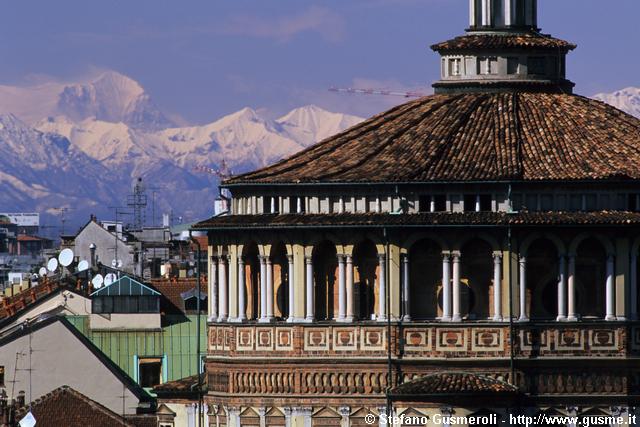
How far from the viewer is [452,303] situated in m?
114

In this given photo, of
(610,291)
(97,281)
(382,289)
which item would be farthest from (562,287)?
(97,281)

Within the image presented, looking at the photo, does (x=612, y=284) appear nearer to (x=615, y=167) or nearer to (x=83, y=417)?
(x=615, y=167)

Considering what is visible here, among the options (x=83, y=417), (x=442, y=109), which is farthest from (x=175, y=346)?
(x=442, y=109)

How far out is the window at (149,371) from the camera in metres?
151

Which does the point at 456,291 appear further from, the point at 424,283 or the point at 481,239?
the point at 481,239

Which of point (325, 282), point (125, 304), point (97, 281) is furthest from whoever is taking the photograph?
point (97, 281)

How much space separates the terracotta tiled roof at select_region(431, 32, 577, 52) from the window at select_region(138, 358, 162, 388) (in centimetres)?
3192

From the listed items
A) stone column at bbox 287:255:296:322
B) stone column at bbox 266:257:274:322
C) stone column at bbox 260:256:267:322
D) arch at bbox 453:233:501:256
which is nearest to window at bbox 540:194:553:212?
arch at bbox 453:233:501:256

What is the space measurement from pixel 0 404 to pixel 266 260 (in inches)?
774

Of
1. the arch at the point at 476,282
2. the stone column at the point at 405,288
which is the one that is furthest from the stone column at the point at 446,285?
the stone column at the point at 405,288

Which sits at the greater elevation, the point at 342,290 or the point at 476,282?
the point at 476,282

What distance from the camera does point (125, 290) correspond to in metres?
154

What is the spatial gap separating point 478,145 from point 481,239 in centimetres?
508

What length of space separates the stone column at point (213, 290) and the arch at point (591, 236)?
12375 millimetres
